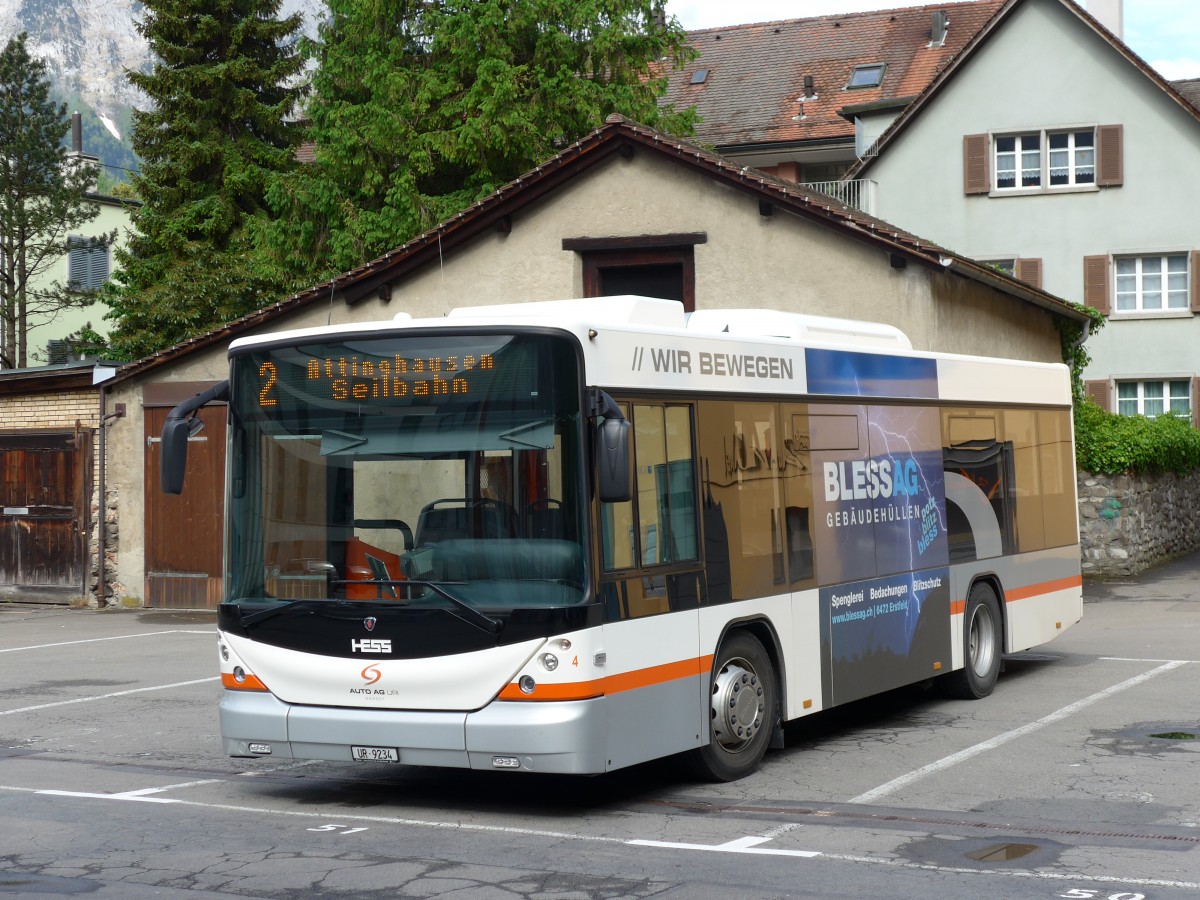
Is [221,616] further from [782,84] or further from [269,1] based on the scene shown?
[782,84]

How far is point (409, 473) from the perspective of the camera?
8617 mm

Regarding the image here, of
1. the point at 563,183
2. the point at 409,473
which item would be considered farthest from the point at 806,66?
the point at 409,473

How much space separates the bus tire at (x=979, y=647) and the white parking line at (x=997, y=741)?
0.73m

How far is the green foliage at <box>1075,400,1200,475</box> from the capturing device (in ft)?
83.6

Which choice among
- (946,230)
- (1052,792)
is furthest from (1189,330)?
(1052,792)

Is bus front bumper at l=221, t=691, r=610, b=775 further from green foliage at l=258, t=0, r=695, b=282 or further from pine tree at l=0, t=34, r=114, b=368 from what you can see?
pine tree at l=0, t=34, r=114, b=368

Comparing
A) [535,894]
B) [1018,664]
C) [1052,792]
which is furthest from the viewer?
[1018,664]

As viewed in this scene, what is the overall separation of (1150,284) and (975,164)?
4.79m

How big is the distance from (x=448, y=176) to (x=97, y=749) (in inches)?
977

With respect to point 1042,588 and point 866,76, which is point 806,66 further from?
point 1042,588

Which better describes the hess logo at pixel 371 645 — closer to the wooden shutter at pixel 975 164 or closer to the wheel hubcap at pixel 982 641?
the wheel hubcap at pixel 982 641

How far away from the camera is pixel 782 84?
50031 mm

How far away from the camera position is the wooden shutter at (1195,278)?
3775cm

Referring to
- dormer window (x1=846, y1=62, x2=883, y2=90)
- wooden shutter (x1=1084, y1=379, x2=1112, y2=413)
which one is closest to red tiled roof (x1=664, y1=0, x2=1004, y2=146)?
dormer window (x1=846, y1=62, x2=883, y2=90)
